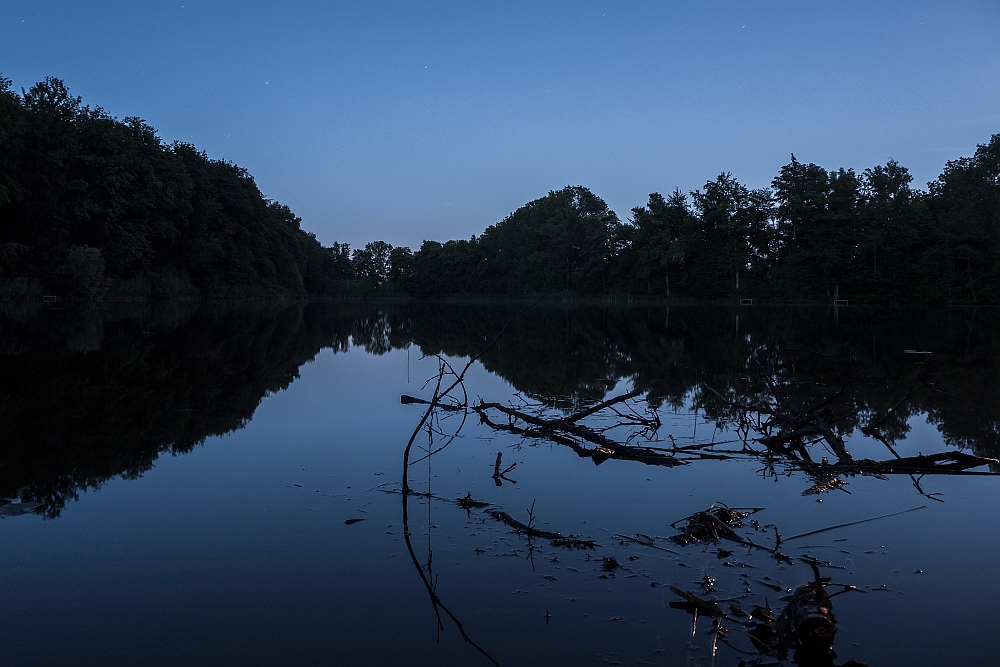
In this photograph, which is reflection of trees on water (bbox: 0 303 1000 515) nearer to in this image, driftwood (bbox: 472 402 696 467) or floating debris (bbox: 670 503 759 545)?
driftwood (bbox: 472 402 696 467)

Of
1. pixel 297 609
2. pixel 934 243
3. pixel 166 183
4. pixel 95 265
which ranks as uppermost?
pixel 166 183

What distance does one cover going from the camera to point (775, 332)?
2141 centimetres

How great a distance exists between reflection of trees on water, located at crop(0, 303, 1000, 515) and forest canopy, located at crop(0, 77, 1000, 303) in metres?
26.6

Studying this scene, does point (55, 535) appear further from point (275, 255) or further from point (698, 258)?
point (275, 255)

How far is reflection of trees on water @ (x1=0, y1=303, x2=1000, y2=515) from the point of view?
6434 millimetres

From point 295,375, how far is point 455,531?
8147 millimetres

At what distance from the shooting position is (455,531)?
4.27m

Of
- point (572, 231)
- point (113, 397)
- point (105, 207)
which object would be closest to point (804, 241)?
point (572, 231)

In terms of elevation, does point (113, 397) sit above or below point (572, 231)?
below

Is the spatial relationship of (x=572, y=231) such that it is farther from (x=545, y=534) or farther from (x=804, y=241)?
(x=545, y=534)

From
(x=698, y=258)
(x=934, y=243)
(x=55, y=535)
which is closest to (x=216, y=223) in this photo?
(x=698, y=258)

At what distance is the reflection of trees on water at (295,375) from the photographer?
253 inches

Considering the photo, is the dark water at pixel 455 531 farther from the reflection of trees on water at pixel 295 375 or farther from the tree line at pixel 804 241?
the tree line at pixel 804 241

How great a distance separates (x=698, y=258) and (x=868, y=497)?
58.3 m
